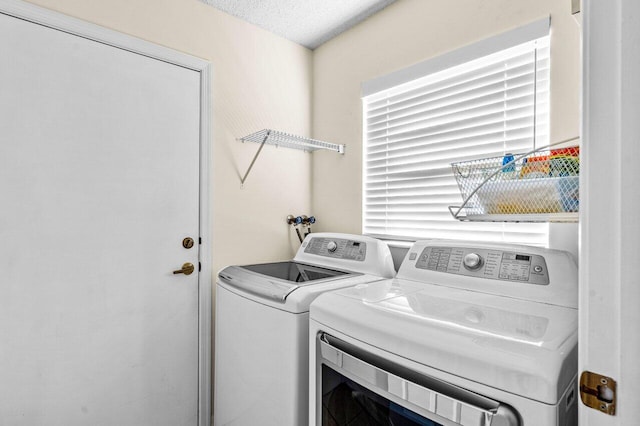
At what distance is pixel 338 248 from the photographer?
1.86 metres

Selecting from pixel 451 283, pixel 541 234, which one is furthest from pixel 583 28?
pixel 541 234

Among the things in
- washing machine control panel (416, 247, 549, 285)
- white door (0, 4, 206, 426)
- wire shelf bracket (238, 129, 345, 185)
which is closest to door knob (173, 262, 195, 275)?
white door (0, 4, 206, 426)

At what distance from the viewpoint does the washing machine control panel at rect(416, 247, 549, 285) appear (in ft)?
3.75

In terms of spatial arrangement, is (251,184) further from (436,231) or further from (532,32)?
(532,32)

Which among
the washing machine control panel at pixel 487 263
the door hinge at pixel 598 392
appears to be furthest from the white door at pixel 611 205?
the washing machine control panel at pixel 487 263

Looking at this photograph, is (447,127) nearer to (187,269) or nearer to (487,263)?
(487,263)

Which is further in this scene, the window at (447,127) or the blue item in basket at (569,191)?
the window at (447,127)

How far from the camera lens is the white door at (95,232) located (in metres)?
1.37

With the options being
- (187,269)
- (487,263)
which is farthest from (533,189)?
(187,269)

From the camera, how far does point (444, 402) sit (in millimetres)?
745

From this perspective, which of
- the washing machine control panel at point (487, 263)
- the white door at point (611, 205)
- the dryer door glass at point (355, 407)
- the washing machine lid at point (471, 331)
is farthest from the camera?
the washing machine control panel at point (487, 263)

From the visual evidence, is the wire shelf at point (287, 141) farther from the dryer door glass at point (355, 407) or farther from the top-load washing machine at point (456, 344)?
the dryer door glass at point (355, 407)

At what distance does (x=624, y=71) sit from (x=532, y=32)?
3.63 feet

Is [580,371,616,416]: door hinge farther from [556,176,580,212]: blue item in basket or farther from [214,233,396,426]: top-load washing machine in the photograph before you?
[214,233,396,426]: top-load washing machine
